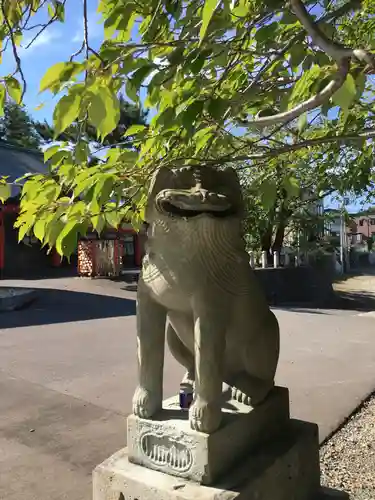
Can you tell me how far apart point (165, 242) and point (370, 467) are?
2343 mm

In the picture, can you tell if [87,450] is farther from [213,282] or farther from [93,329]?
[93,329]

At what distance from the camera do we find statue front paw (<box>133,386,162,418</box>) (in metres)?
1.98

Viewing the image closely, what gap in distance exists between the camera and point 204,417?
1812mm

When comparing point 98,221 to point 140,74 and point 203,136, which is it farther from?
point 140,74

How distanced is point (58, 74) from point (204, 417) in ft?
4.43

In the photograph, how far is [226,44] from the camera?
202cm

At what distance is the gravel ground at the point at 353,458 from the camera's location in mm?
2904

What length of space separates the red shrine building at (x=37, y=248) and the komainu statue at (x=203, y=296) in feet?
41.6

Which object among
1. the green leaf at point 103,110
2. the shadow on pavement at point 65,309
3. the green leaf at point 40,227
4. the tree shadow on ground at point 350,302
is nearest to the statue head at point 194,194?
the green leaf at point 103,110

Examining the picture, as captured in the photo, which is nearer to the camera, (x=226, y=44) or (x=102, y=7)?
(x=226, y=44)

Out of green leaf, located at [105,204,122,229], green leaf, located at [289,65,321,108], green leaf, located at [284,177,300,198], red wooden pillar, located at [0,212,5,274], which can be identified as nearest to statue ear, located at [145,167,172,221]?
green leaf, located at [105,204,122,229]

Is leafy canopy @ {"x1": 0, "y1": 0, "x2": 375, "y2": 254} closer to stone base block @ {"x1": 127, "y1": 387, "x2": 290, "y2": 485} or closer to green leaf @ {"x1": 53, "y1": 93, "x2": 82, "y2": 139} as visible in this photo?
green leaf @ {"x1": 53, "y1": 93, "x2": 82, "y2": 139}

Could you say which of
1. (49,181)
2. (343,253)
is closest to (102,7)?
(49,181)

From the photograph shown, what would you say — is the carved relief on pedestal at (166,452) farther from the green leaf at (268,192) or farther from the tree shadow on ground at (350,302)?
the tree shadow on ground at (350,302)
